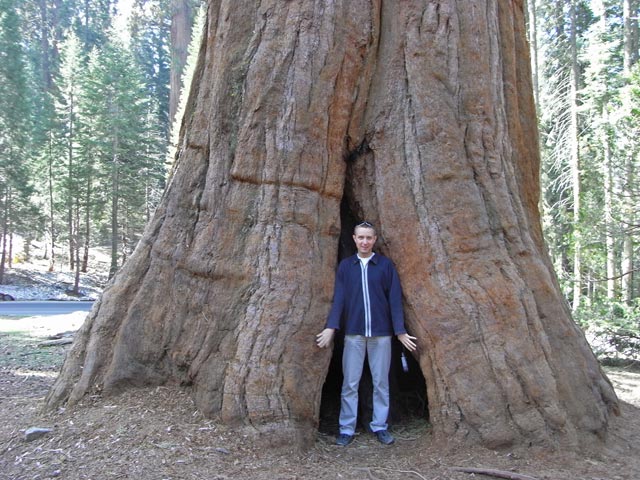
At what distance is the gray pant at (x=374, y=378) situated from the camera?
512cm

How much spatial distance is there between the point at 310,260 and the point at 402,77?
6.73ft

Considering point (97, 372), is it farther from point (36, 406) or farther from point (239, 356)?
point (239, 356)

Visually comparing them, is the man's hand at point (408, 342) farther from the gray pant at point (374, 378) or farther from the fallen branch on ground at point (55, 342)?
the fallen branch on ground at point (55, 342)

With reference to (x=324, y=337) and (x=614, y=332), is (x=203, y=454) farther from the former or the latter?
(x=614, y=332)

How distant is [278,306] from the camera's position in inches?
191

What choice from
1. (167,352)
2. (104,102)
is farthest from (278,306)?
(104,102)

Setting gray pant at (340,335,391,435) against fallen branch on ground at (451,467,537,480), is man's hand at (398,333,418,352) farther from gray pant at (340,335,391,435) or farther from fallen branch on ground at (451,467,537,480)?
fallen branch on ground at (451,467,537,480)

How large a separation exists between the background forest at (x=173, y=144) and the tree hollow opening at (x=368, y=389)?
5600mm

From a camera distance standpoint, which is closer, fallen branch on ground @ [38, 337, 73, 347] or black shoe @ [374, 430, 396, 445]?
black shoe @ [374, 430, 396, 445]

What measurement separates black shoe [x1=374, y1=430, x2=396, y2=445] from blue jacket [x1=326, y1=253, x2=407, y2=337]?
904 mm

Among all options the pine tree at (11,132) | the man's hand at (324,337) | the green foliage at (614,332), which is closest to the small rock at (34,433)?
the man's hand at (324,337)

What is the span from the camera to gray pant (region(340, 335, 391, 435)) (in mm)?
5125

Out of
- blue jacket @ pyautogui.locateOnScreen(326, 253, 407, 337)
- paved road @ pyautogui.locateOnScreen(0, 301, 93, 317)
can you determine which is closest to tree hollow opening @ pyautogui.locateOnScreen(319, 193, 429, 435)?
blue jacket @ pyautogui.locateOnScreen(326, 253, 407, 337)

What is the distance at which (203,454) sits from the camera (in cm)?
419
